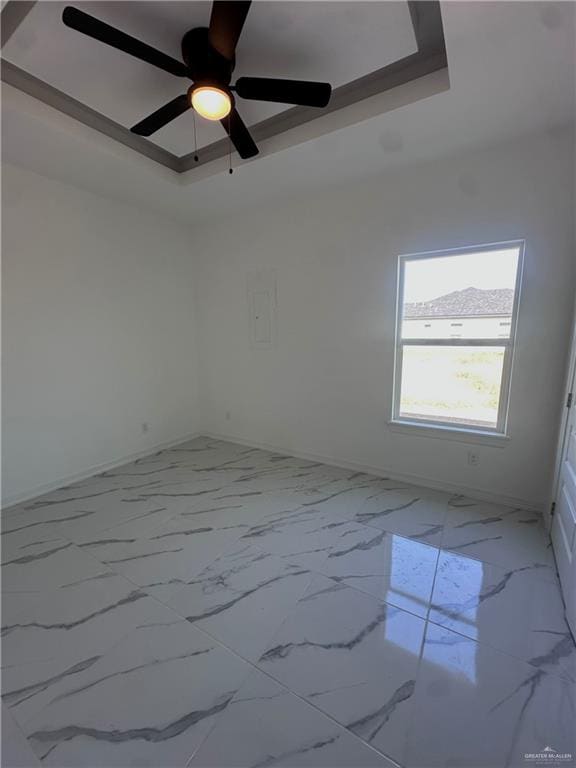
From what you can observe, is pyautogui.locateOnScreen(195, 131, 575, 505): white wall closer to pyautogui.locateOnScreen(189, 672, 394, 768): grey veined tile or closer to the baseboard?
the baseboard

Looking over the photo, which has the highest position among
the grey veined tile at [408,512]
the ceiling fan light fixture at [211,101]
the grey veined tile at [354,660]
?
the ceiling fan light fixture at [211,101]

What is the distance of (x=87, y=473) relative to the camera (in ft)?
10.7

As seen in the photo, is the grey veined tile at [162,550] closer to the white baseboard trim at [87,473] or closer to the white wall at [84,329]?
the white baseboard trim at [87,473]

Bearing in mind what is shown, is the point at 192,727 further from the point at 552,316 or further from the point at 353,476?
the point at 552,316

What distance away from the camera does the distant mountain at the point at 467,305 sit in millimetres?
2527

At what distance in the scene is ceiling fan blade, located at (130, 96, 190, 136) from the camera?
1776 mm

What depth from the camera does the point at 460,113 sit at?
2035mm

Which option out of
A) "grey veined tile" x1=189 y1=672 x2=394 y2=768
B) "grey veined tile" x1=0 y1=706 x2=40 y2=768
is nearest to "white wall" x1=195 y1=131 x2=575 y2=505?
"grey veined tile" x1=189 y1=672 x2=394 y2=768

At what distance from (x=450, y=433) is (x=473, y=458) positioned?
10.4 inches

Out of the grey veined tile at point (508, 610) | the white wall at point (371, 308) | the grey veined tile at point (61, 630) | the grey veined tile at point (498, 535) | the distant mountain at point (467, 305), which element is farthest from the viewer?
the distant mountain at point (467, 305)

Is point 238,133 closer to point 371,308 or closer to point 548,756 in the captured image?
point 371,308

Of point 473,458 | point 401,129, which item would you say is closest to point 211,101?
point 401,129

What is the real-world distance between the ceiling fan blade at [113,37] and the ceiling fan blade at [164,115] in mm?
160

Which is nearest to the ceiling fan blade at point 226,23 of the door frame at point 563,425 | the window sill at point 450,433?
the door frame at point 563,425
